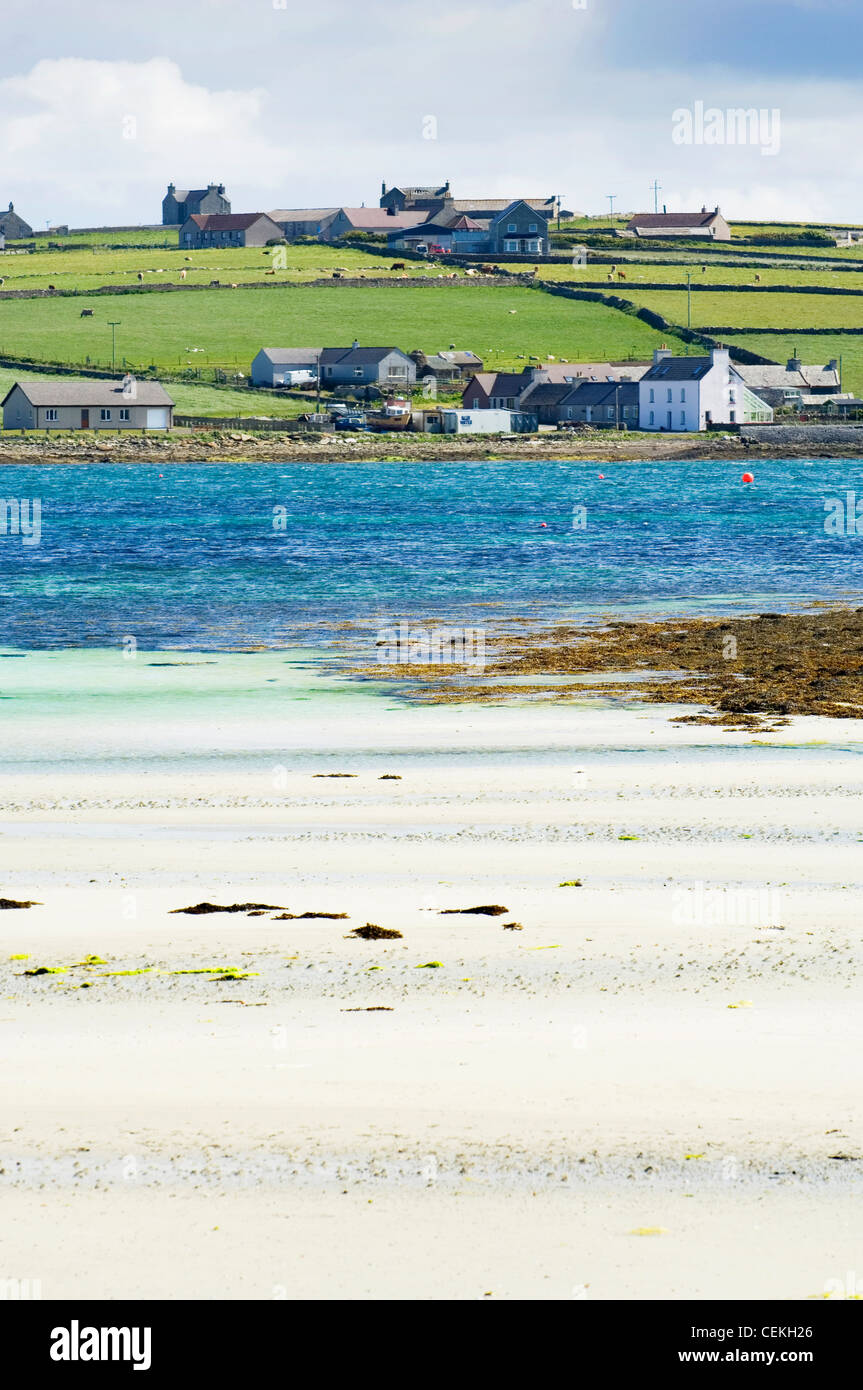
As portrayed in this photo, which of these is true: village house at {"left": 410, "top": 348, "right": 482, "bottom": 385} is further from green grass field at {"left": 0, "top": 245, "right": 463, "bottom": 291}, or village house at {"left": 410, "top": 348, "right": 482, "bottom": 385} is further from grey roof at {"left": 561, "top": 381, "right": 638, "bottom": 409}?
green grass field at {"left": 0, "top": 245, "right": 463, "bottom": 291}

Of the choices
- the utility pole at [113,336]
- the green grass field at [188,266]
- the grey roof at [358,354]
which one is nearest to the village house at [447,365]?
the grey roof at [358,354]

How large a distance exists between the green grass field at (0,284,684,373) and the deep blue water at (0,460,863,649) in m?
53.9

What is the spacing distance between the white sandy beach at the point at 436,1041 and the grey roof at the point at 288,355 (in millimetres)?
126961

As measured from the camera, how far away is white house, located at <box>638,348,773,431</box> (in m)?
127

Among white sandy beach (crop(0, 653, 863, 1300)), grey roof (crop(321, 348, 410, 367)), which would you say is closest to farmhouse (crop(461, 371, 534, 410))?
grey roof (crop(321, 348, 410, 367))

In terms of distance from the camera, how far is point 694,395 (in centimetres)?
12900

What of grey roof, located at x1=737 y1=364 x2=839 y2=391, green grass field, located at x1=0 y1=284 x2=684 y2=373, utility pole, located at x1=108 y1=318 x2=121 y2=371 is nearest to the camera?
grey roof, located at x1=737 y1=364 x2=839 y2=391

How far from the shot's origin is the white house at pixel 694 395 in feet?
418

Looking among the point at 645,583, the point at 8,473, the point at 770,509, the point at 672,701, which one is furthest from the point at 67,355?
the point at 672,701

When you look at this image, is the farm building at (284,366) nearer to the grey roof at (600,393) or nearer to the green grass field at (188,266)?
the grey roof at (600,393)

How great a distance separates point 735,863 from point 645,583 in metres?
27.0

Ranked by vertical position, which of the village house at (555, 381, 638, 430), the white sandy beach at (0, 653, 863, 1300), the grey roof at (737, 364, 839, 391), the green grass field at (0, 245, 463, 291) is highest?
the green grass field at (0, 245, 463, 291)

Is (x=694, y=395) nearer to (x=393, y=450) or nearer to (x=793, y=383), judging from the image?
(x=793, y=383)
